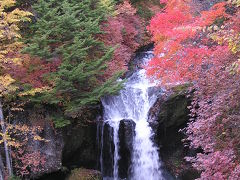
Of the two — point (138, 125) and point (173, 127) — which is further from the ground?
point (138, 125)

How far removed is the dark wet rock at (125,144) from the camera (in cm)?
1161

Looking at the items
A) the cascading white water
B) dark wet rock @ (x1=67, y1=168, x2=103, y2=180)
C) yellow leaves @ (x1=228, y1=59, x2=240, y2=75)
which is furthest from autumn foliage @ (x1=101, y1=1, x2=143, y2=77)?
yellow leaves @ (x1=228, y1=59, x2=240, y2=75)

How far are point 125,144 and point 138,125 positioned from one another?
0.95 metres

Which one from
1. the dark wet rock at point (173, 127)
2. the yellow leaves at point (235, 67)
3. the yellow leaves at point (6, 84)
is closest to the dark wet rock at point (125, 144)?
the dark wet rock at point (173, 127)

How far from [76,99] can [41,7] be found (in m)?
3.77

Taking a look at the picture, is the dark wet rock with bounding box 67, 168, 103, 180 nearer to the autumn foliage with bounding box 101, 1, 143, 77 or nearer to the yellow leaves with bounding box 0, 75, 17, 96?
the autumn foliage with bounding box 101, 1, 143, 77

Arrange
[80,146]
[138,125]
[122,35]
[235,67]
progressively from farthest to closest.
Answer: [122,35] < [138,125] < [80,146] < [235,67]

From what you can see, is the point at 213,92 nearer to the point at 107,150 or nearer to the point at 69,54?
the point at 69,54

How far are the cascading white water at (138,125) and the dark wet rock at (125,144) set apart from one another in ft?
0.53

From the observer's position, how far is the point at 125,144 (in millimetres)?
11773

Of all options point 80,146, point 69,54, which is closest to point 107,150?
point 80,146

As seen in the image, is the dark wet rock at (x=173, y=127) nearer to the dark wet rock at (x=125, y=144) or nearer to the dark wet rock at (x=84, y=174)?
the dark wet rock at (x=125, y=144)

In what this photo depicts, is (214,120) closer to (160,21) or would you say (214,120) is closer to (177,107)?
(177,107)

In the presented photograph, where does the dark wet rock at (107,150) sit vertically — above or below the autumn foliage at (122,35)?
below
